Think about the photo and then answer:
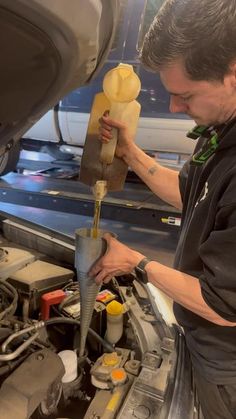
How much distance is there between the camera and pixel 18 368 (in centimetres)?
92

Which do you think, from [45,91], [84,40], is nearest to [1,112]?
[45,91]

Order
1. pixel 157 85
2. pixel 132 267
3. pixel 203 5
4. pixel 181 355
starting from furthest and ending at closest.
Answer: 1. pixel 157 85
2. pixel 181 355
3. pixel 132 267
4. pixel 203 5

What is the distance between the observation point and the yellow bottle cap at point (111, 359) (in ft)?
3.46

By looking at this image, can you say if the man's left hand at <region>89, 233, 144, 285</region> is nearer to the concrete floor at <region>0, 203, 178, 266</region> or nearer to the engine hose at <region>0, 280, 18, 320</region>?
the engine hose at <region>0, 280, 18, 320</region>

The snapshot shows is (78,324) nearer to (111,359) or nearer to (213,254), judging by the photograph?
(111,359)

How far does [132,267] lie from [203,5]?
1.96 ft

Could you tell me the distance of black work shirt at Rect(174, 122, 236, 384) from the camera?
78 centimetres

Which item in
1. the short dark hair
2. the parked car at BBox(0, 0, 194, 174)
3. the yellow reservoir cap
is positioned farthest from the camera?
the parked car at BBox(0, 0, 194, 174)

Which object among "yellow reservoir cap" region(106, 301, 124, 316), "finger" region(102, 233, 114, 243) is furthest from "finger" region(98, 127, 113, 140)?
"yellow reservoir cap" region(106, 301, 124, 316)

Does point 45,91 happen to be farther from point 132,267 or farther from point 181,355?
point 181,355

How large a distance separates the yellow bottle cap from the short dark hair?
76 centimetres

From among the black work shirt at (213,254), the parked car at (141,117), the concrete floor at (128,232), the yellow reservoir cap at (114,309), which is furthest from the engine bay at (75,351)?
the parked car at (141,117)

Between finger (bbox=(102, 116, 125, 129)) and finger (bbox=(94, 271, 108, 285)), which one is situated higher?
finger (bbox=(102, 116, 125, 129))

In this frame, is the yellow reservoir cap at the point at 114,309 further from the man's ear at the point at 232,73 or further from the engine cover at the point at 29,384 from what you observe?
the man's ear at the point at 232,73
